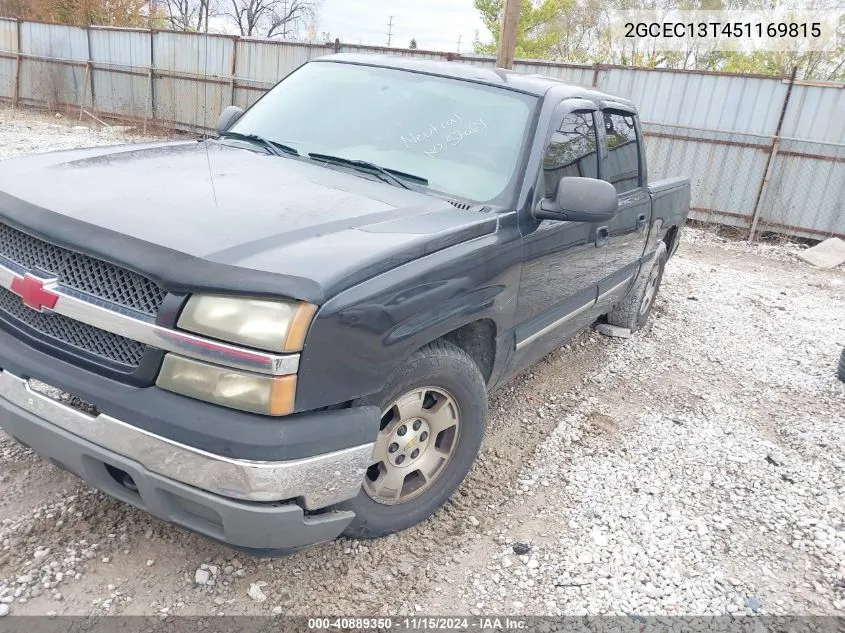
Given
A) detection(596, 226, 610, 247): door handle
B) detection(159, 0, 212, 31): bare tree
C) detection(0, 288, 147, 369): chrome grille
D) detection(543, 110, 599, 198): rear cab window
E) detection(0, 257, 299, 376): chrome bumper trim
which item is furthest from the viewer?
detection(159, 0, 212, 31): bare tree

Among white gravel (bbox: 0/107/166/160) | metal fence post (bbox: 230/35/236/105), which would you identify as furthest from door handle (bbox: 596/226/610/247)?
metal fence post (bbox: 230/35/236/105)

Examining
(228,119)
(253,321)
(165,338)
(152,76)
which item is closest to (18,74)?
(152,76)

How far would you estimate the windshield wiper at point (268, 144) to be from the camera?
319 cm

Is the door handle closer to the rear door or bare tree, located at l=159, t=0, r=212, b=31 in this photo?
the rear door

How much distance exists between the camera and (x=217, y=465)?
184 centimetres

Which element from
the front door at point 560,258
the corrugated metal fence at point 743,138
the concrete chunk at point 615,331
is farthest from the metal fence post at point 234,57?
the front door at point 560,258

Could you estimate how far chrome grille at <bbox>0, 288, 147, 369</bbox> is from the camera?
1.97 metres

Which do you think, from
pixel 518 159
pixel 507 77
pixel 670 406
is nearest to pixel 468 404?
pixel 518 159

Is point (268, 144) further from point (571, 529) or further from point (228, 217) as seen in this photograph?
point (571, 529)

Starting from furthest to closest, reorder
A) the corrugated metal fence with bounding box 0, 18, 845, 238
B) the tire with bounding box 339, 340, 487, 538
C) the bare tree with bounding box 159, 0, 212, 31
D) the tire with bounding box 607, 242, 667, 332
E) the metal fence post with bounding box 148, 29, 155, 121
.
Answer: the bare tree with bounding box 159, 0, 212, 31
the metal fence post with bounding box 148, 29, 155, 121
the corrugated metal fence with bounding box 0, 18, 845, 238
the tire with bounding box 607, 242, 667, 332
the tire with bounding box 339, 340, 487, 538

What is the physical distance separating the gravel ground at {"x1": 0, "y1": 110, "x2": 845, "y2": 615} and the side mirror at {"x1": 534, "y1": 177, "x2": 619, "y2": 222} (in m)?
1.34

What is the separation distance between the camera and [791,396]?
4.59 metres

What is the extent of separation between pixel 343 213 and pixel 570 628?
1.76 metres

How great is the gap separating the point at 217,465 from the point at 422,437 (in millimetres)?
950
